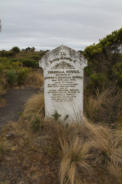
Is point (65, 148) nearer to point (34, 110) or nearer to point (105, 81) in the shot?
point (34, 110)

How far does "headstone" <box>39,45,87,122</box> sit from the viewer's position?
323 cm

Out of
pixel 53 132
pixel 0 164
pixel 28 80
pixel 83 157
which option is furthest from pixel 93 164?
pixel 28 80

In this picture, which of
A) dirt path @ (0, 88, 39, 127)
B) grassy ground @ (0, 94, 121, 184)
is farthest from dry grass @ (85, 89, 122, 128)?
dirt path @ (0, 88, 39, 127)

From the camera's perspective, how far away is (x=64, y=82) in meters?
3.31

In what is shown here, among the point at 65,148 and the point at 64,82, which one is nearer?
the point at 65,148

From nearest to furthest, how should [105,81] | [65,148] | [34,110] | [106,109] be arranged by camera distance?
[65,148] < [106,109] < [34,110] < [105,81]

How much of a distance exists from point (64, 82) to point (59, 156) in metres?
1.58

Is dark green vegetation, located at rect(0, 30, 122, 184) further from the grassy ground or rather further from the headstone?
the headstone

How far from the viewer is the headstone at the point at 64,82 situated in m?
3.23

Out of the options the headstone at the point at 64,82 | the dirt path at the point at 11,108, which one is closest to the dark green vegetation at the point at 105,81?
the headstone at the point at 64,82

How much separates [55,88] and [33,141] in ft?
4.05

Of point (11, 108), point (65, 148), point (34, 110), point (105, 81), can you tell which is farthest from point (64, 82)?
point (11, 108)

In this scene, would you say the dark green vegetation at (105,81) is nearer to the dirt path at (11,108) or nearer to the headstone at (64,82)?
the headstone at (64,82)

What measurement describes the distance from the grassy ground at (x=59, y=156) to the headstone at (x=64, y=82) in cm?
44
